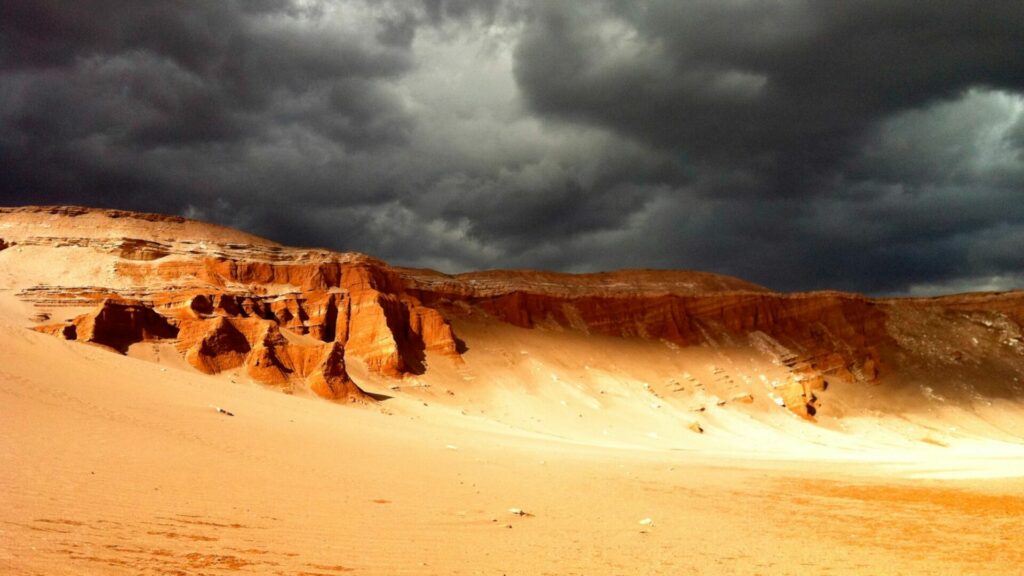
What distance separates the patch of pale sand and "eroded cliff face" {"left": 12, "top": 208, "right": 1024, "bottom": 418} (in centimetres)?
1046

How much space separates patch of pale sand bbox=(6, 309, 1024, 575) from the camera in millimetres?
9031

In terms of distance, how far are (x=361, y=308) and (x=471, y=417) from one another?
14.9 meters

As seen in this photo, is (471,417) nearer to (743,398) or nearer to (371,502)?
(743,398)

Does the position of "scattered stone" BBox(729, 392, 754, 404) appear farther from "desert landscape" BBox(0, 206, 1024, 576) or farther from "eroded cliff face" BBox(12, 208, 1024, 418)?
"eroded cliff face" BBox(12, 208, 1024, 418)

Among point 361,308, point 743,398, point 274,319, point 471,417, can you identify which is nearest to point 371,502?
point 471,417

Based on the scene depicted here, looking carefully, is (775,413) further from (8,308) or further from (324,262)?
(8,308)

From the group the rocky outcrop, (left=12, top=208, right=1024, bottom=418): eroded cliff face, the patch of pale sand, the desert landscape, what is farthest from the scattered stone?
the rocky outcrop

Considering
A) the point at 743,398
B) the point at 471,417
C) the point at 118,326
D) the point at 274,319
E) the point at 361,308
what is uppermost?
the point at 361,308

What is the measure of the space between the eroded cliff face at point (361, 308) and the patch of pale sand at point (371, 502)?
10.5 metres

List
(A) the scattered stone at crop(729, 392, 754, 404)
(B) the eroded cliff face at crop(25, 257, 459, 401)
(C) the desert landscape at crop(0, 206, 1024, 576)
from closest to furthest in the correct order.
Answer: (C) the desert landscape at crop(0, 206, 1024, 576), (B) the eroded cliff face at crop(25, 257, 459, 401), (A) the scattered stone at crop(729, 392, 754, 404)

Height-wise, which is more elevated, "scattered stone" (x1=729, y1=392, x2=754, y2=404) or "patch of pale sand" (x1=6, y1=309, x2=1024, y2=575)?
A: "scattered stone" (x1=729, y1=392, x2=754, y2=404)

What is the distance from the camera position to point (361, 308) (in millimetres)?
53969

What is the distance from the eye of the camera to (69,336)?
3541 cm

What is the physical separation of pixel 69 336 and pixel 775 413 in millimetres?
54459
